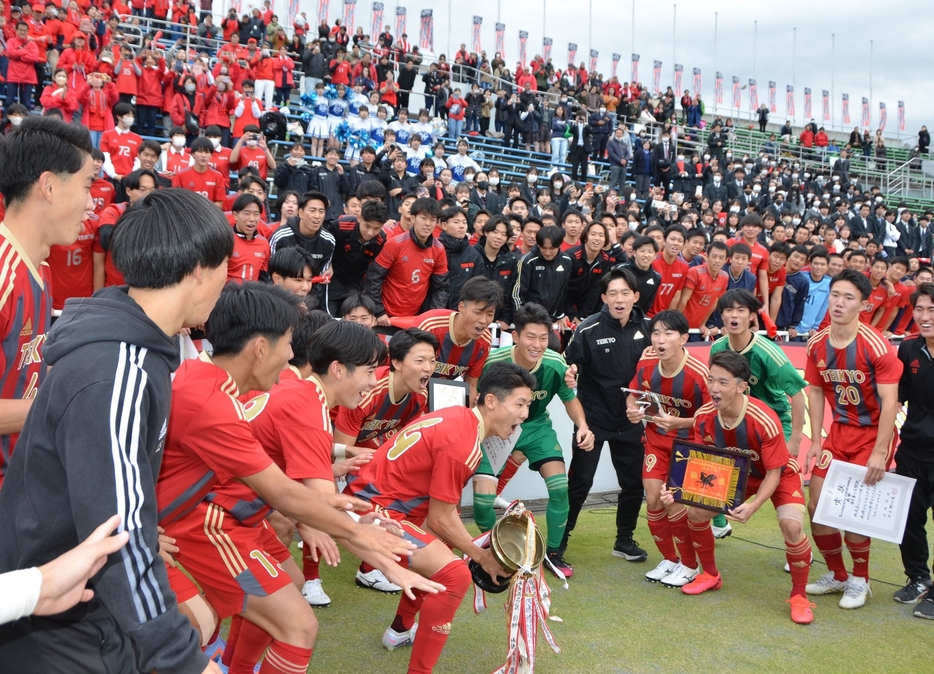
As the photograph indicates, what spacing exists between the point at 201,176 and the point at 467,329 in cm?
606

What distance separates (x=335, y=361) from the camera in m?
4.13

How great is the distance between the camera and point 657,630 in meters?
5.00

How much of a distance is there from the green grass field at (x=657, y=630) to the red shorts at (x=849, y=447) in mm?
946

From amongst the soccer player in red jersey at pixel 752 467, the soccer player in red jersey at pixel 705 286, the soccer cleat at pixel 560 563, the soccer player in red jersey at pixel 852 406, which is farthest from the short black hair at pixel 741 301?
the soccer player in red jersey at pixel 705 286

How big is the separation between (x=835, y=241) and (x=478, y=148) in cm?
961

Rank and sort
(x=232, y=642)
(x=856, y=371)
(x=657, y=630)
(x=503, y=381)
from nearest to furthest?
1. (x=232, y=642)
2. (x=503, y=381)
3. (x=657, y=630)
4. (x=856, y=371)

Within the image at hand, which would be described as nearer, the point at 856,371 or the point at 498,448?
the point at 498,448

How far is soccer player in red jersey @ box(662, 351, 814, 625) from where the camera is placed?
5445mm

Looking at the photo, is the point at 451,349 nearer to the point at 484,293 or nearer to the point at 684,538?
the point at 484,293

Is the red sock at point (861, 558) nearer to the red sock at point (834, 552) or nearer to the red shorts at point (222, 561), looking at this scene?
the red sock at point (834, 552)

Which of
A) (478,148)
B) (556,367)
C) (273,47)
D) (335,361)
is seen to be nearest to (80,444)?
(335,361)

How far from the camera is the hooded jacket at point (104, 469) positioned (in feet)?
5.88

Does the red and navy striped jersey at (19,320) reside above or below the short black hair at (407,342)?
above

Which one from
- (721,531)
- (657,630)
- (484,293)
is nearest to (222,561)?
(657,630)
